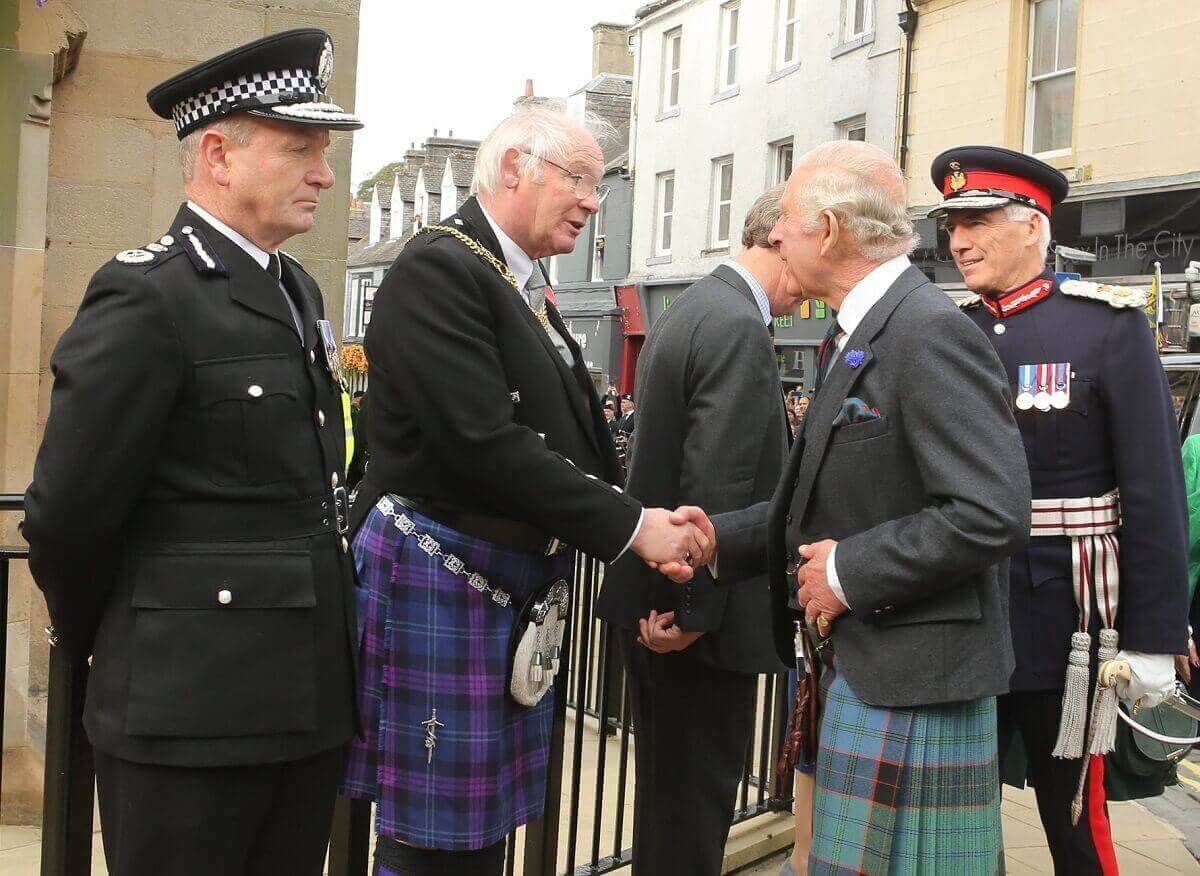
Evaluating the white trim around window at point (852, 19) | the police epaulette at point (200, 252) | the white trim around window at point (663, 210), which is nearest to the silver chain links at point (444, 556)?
the police epaulette at point (200, 252)

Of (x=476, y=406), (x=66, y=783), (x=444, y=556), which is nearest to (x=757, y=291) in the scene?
(x=476, y=406)

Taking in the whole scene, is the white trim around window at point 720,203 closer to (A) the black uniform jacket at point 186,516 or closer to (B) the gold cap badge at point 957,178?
(B) the gold cap badge at point 957,178

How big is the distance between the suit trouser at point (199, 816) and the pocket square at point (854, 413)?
1245 mm

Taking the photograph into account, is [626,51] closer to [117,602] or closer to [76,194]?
[76,194]

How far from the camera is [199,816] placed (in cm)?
221

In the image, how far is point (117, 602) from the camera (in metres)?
2.23

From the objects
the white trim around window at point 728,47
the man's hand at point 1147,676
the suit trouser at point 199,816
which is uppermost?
the white trim around window at point 728,47

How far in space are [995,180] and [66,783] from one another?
2.73 m

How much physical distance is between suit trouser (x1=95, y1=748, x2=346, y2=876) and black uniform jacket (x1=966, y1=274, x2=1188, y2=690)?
1797 mm

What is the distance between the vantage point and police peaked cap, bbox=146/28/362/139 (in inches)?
92.5

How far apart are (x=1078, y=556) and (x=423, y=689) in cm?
163

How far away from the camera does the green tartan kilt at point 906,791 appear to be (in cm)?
244

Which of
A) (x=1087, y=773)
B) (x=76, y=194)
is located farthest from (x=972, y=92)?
(x=1087, y=773)

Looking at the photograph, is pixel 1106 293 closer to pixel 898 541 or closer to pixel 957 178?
pixel 957 178
